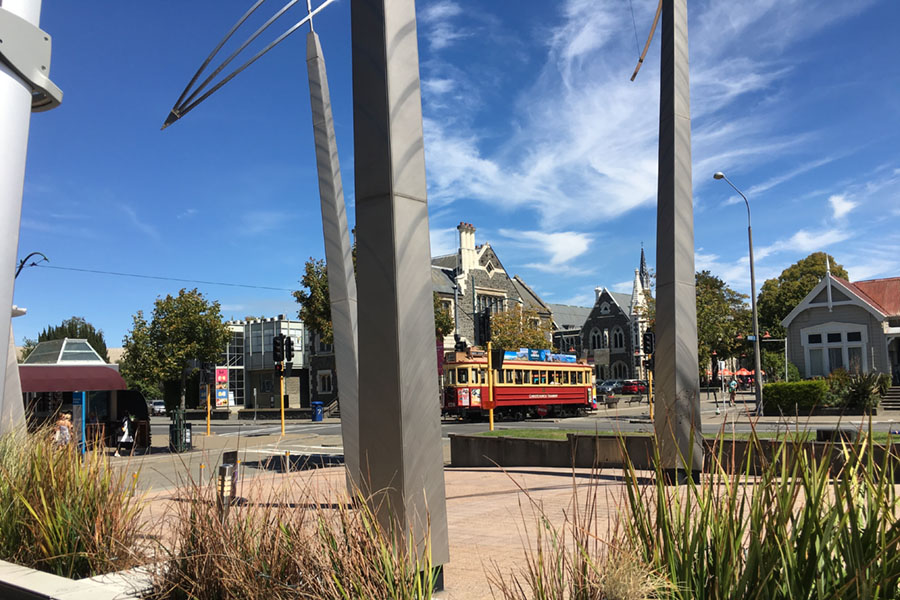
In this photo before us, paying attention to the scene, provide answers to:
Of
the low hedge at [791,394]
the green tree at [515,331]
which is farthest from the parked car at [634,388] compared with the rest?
the low hedge at [791,394]

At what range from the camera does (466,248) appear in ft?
218

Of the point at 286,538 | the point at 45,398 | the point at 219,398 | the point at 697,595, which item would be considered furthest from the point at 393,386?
the point at 219,398

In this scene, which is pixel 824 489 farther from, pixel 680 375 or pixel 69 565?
pixel 680 375

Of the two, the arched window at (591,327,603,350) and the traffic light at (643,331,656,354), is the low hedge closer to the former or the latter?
the traffic light at (643,331,656,354)

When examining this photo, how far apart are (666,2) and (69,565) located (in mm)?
10309

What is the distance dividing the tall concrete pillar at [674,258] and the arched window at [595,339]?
78.3 metres

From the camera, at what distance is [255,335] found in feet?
226

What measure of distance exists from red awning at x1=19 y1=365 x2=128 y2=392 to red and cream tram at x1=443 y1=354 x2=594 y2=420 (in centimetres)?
1715

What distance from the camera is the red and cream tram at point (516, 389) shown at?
3691 centimetres

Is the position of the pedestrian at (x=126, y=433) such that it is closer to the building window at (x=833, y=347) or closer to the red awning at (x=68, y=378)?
the red awning at (x=68, y=378)

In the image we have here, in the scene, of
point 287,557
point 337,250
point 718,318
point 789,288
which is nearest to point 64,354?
point 337,250

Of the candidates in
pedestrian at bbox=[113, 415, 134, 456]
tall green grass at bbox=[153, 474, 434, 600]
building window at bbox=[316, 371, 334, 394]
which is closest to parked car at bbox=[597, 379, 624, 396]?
building window at bbox=[316, 371, 334, 394]

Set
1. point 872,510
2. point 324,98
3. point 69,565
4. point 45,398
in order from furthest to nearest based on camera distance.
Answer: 1. point 45,398
2. point 324,98
3. point 69,565
4. point 872,510

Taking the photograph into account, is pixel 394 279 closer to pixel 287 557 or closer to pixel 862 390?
pixel 287 557
